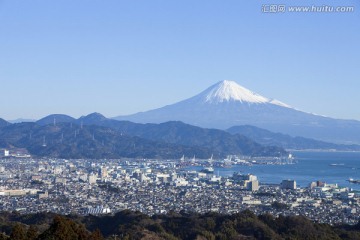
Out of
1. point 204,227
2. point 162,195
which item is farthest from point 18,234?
point 162,195

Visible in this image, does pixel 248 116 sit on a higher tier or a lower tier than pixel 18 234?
higher

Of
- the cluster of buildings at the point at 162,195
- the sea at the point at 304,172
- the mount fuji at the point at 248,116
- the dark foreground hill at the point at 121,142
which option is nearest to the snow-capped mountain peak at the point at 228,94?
the mount fuji at the point at 248,116

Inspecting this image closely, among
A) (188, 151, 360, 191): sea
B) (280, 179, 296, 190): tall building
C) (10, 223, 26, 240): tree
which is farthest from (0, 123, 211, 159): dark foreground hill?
(10, 223, 26, 240): tree

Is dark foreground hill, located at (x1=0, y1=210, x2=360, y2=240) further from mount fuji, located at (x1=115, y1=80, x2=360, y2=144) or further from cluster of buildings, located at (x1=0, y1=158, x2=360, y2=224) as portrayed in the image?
mount fuji, located at (x1=115, y1=80, x2=360, y2=144)

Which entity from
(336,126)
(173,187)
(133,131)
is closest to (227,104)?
(336,126)

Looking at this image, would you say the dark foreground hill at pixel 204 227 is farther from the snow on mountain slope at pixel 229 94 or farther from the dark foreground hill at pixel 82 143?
the snow on mountain slope at pixel 229 94

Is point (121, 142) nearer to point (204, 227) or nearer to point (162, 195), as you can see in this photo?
point (162, 195)
